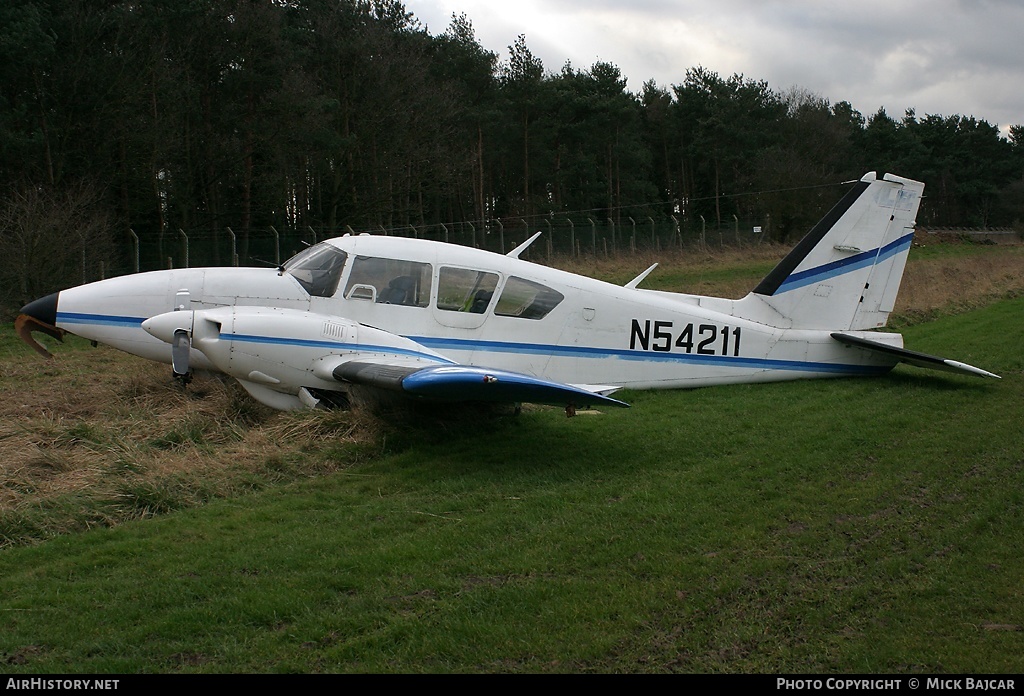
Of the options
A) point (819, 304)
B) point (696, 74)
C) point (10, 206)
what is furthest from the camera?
point (696, 74)

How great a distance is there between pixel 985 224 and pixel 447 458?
71054 mm

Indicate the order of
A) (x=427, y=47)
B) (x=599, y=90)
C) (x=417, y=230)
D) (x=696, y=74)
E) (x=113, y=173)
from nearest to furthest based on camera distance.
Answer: (x=113, y=173)
(x=417, y=230)
(x=427, y=47)
(x=599, y=90)
(x=696, y=74)

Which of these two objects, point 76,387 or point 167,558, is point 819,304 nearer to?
point 167,558

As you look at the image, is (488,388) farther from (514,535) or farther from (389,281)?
(389,281)

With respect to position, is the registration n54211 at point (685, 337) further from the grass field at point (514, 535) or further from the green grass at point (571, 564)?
the green grass at point (571, 564)

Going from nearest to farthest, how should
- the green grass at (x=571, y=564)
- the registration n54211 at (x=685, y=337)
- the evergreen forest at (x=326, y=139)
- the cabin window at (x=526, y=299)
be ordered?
the green grass at (x=571, y=564)
the cabin window at (x=526, y=299)
the registration n54211 at (x=685, y=337)
the evergreen forest at (x=326, y=139)

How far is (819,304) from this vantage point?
37.9ft

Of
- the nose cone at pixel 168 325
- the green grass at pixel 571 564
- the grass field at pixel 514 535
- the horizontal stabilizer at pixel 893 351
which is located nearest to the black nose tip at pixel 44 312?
the grass field at pixel 514 535

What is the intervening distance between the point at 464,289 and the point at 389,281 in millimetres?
909

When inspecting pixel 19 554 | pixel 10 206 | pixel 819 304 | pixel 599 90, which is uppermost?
pixel 599 90

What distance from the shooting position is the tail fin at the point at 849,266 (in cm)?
1152

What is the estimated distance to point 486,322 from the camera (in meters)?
10.2

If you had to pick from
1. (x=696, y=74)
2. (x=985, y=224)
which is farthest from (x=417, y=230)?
(x=985, y=224)

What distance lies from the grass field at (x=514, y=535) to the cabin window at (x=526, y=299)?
1.26 metres
